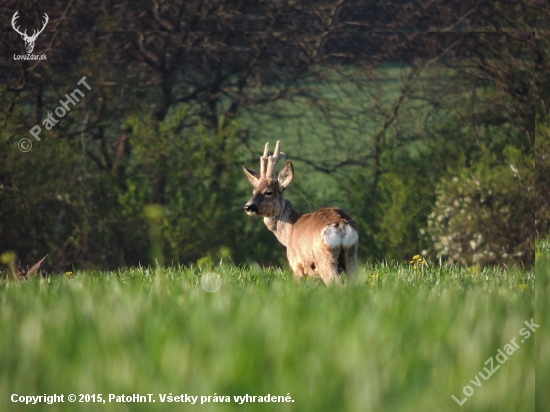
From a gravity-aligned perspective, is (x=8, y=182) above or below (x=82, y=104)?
below

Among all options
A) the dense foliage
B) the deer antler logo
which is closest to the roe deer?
the dense foliage

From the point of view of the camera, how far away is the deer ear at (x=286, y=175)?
557 centimetres

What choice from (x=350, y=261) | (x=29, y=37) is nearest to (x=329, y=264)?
(x=350, y=261)

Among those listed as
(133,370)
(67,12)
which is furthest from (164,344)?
(67,12)

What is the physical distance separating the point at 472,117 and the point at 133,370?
6789 millimetres

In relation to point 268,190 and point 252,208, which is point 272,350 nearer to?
point 252,208

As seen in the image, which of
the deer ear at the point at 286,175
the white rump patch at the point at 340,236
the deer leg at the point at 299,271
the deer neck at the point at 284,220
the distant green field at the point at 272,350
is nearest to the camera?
the distant green field at the point at 272,350

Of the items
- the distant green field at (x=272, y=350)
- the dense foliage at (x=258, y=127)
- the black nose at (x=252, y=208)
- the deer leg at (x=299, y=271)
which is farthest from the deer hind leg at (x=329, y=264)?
the dense foliage at (x=258, y=127)

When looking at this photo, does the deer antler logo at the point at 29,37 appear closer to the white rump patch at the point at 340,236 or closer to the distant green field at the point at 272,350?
the white rump patch at the point at 340,236

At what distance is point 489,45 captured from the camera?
8.22 meters

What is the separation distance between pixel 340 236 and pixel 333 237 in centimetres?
5

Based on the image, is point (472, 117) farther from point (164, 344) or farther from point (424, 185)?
point (164, 344)

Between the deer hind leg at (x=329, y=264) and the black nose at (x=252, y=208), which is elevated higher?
the black nose at (x=252, y=208)

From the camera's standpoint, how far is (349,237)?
468 cm
